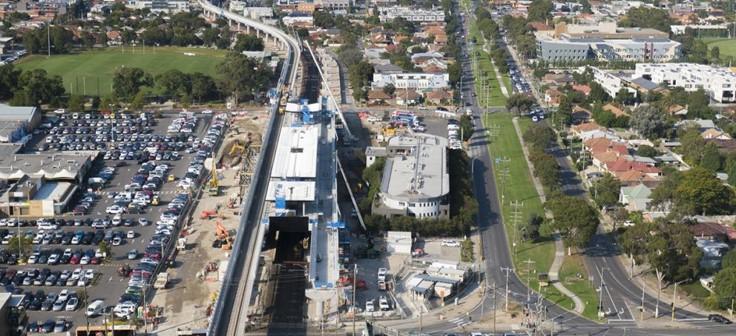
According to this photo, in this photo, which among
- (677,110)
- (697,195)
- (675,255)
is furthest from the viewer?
(677,110)

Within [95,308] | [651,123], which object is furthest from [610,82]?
[95,308]

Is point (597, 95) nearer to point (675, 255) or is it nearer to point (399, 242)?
point (399, 242)

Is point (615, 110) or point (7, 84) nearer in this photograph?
point (615, 110)

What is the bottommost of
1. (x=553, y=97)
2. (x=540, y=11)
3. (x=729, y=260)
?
(x=553, y=97)

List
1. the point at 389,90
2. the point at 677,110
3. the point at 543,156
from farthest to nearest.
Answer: the point at 389,90, the point at 677,110, the point at 543,156

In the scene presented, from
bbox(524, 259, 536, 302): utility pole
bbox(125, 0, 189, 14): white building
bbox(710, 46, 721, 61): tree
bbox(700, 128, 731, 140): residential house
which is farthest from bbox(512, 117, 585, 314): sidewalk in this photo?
bbox(125, 0, 189, 14): white building

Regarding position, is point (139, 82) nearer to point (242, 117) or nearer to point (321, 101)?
point (242, 117)

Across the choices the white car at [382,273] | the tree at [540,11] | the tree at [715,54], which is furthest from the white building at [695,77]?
the white car at [382,273]
